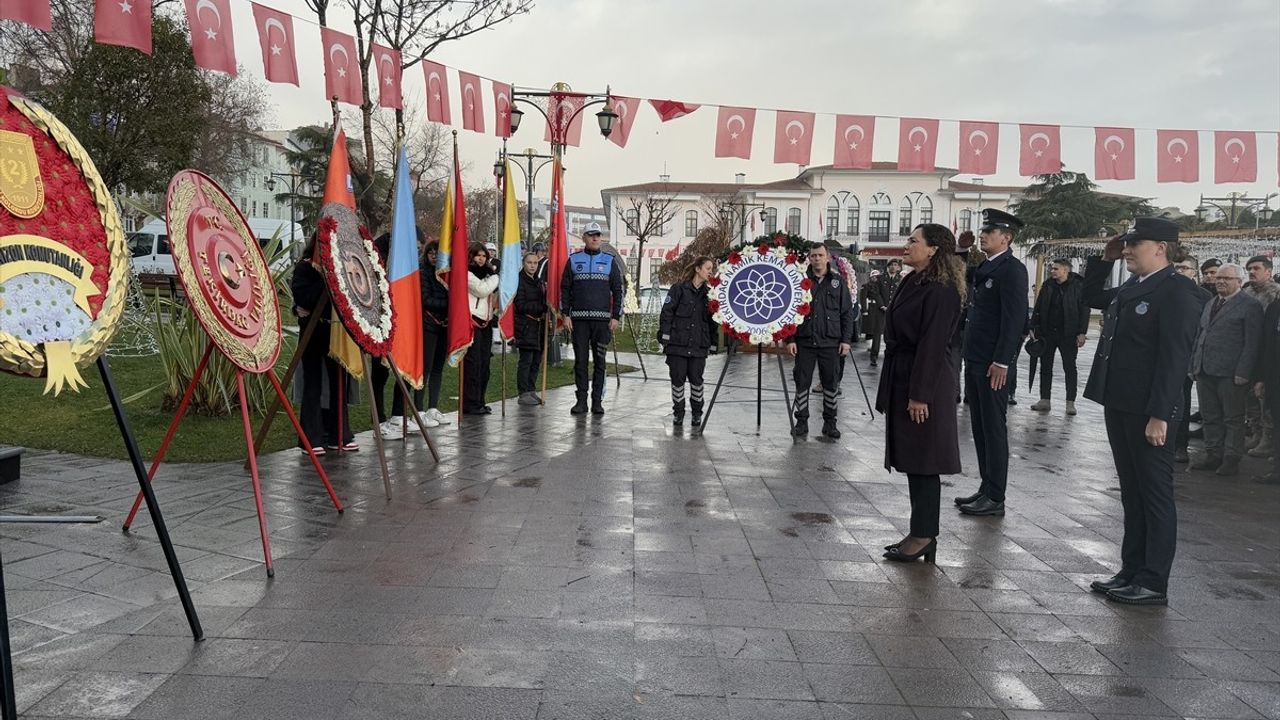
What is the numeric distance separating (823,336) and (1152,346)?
5.06 meters

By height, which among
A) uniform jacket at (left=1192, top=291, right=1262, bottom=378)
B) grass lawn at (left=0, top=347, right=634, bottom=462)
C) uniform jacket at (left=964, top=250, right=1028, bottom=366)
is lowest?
grass lawn at (left=0, top=347, right=634, bottom=462)

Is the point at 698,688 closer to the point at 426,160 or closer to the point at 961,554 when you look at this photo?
the point at 961,554

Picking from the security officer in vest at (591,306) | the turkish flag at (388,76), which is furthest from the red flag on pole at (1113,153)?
the turkish flag at (388,76)

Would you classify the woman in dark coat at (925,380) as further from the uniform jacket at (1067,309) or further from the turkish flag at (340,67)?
the uniform jacket at (1067,309)

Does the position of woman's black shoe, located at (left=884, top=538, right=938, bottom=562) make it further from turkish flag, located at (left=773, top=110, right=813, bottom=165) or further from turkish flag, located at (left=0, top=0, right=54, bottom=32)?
turkish flag, located at (left=773, top=110, right=813, bottom=165)

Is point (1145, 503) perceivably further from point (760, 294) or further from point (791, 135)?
point (791, 135)

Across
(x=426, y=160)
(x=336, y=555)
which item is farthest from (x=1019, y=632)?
(x=426, y=160)

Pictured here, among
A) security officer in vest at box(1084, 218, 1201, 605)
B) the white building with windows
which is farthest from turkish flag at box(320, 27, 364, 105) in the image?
the white building with windows

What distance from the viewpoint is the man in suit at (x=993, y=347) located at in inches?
245

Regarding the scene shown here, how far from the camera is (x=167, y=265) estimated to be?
30.8 meters

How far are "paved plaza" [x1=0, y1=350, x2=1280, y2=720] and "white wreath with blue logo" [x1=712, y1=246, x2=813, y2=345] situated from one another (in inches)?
90.4

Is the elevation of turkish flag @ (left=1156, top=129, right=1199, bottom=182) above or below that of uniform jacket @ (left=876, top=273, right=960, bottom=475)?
above

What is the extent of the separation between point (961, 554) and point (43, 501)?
18.4ft

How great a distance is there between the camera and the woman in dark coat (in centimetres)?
498
